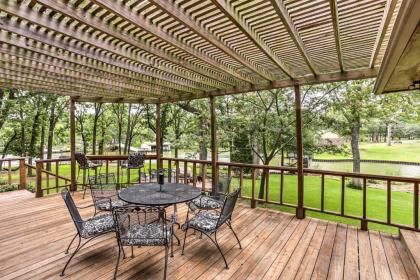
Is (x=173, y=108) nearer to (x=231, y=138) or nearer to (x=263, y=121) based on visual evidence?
(x=231, y=138)

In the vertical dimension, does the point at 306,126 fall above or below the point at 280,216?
above

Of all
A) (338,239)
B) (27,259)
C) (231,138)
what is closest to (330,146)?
(231,138)

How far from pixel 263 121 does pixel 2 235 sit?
741 centimetres

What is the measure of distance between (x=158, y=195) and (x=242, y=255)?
1411 millimetres

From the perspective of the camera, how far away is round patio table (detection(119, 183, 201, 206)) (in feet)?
9.75

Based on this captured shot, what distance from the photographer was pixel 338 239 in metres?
3.59

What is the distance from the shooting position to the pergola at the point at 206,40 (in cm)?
203

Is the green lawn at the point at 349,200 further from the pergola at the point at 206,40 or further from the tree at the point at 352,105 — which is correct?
the pergola at the point at 206,40

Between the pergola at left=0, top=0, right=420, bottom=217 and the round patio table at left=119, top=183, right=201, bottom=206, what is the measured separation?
6.31 feet

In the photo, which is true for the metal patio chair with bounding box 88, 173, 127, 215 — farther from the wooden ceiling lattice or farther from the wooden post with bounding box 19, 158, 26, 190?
the wooden post with bounding box 19, 158, 26, 190

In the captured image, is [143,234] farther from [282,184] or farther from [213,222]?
[282,184]

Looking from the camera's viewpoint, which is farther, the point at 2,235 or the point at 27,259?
the point at 2,235

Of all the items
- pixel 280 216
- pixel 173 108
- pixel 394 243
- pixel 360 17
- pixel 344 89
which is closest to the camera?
pixel 360 17

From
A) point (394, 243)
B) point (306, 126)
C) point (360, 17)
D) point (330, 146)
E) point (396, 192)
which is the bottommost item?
point (396, 192)
